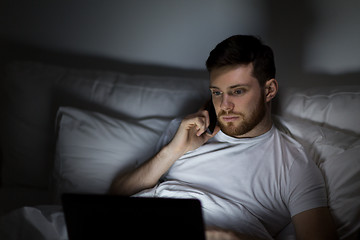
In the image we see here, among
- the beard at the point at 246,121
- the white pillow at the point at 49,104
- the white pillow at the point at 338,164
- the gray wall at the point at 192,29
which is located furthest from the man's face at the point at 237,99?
the gray wall at the point at 192,29

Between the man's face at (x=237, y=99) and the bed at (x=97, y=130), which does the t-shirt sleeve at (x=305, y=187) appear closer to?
the bed at (x=97, y=130)

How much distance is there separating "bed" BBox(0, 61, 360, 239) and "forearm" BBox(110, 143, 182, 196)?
7 centimetres

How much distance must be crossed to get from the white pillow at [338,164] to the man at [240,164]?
4cm

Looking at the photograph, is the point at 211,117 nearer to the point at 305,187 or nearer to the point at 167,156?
the point at 167,156

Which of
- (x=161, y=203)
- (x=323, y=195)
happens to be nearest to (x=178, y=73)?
(x=323, y=195)

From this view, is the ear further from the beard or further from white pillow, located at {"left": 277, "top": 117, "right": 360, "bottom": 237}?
white pillow, located at {"left": 277, "top": 117, "right": 360, "bottom": 237}

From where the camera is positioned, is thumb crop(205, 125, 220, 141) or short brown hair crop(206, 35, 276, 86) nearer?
short brown hair crop(206, 35, 276, 86)

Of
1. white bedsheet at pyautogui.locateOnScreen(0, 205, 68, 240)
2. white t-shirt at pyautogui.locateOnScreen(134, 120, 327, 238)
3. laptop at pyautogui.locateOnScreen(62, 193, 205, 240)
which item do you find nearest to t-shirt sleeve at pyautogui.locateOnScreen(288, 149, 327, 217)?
white t-shirt at pyautogui.locateOnScreen(134, 120, 327, 238)

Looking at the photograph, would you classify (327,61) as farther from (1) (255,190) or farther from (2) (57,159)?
(2) (57,159)

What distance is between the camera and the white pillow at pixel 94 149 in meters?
1.40

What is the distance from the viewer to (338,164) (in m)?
1.19

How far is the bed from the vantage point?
117 centimetres

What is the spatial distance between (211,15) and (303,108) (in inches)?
23.1

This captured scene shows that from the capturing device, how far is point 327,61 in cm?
161
